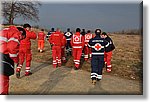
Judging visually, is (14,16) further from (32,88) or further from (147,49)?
(147,49)

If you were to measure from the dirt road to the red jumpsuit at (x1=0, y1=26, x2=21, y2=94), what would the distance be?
115 centimetres

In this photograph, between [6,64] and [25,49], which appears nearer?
[6,64]

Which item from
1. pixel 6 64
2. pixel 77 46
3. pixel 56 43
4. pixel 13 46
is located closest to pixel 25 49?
pixel 56 43

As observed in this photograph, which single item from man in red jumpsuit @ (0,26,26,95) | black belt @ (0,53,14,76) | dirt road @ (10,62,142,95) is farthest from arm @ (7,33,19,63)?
dirt road @ (10,62,142,95)

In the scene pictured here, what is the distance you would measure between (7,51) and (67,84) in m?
2.63

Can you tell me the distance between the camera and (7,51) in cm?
448

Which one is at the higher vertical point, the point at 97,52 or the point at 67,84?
the point at 97,52

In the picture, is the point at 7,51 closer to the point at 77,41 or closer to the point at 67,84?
the point at 67,84

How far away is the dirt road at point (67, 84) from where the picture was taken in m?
6.20

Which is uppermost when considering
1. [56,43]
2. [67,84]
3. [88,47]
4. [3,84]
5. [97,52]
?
[56,43]

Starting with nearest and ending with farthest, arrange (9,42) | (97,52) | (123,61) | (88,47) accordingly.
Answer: (9,42), (97,52), (88,47), (123,61)

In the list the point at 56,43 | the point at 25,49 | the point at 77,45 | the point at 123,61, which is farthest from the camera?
the point at 123,61

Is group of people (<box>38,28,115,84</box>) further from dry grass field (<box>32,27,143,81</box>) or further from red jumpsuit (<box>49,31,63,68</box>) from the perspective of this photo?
dry grass field (<box>32,27,143,81</box>)

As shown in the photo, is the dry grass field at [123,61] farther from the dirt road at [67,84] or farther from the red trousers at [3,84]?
the red trousers at [3,84]
